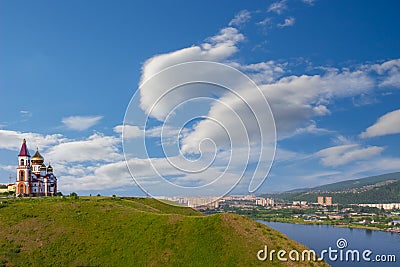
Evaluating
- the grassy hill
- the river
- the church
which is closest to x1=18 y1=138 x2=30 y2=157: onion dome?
the church

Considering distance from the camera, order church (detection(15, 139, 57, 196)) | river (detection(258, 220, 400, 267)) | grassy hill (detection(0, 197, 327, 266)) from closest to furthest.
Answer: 1. grassy hill (detection(0, 197, 327, 266))
2. church (detection(15, 139, 57, 196))
3. river (detection(258, 220, 400, 267))

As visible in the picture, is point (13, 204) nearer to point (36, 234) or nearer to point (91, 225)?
point (36, 234)

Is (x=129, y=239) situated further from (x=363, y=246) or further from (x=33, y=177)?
(x=363, y=246)

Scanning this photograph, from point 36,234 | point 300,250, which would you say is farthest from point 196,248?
point 36,234

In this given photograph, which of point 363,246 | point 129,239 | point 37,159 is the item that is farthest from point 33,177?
point 363,246

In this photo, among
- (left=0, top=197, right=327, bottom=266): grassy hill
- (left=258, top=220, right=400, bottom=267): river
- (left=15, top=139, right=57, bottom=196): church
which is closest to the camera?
(left=0, top=197, right=327, bottom=266): grassy hill

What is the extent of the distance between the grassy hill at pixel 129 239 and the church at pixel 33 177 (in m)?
16.6

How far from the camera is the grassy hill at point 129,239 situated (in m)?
29.0

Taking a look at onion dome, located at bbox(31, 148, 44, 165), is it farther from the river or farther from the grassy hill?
the river

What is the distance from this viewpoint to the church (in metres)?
54.2

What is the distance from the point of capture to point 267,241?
2962cm

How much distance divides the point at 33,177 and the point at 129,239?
97.1 feet

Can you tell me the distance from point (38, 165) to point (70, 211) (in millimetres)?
21617

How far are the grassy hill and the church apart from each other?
16604 millimetres
